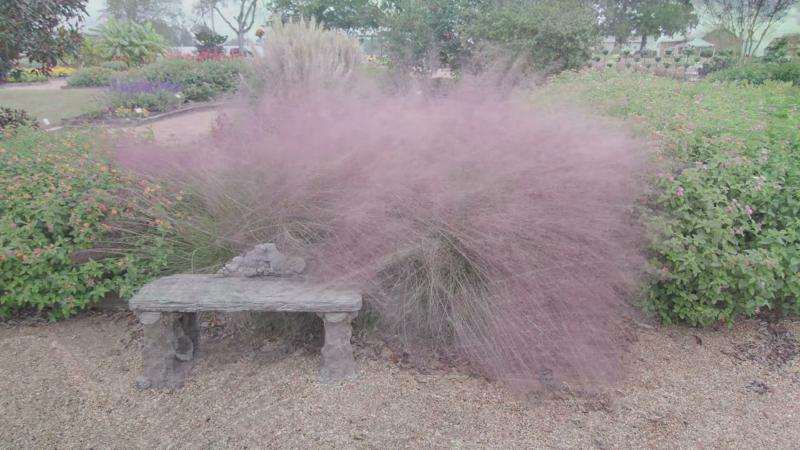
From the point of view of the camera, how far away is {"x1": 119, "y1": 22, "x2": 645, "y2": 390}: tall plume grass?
7.95 feet

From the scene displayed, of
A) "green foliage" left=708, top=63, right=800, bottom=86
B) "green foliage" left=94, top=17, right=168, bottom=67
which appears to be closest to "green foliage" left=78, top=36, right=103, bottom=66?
"green foliage" left=94, top=17, right=168, bottom=67

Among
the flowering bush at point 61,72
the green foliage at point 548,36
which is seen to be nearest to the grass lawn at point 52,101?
the flowering bush at point 61,72

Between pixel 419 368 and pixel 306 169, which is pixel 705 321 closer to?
pixel 419 368

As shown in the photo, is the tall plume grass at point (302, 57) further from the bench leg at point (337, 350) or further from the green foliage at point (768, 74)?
the green foliage at point (768, 74)

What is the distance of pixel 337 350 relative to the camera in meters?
2.45

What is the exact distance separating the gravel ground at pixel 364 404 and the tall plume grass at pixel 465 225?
0.20 m

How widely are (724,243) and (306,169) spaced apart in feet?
7.14

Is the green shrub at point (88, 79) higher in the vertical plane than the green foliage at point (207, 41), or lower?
lower

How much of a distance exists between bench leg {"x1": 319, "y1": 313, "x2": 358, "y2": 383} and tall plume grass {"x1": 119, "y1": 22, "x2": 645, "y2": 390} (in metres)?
0.17

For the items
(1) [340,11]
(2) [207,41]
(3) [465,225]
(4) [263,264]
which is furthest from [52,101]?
(1) [340,11]

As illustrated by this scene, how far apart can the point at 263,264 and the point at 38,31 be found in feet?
14.2

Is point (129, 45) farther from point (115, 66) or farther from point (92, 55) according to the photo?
point (115, 66)

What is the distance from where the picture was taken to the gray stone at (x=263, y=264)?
A: 2516mm

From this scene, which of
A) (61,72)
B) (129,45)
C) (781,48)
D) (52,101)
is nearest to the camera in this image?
(52,101)
